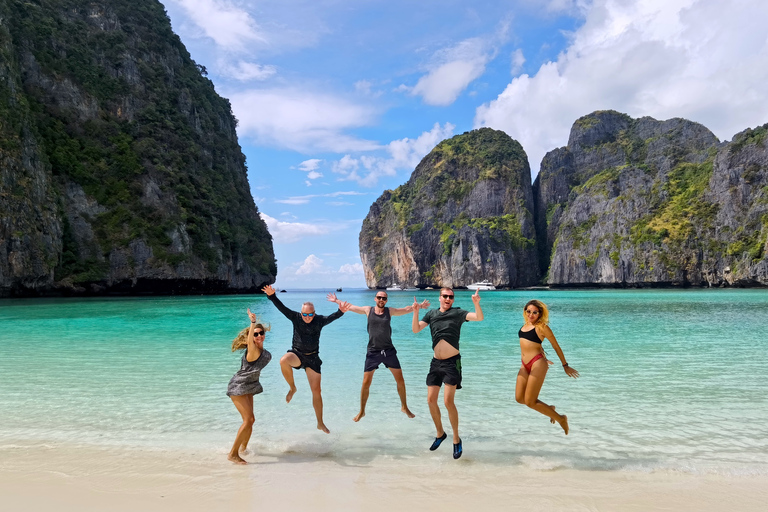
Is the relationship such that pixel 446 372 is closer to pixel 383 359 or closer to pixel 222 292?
pixel 383 359

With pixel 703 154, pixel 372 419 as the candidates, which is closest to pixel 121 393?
pixel 372 419

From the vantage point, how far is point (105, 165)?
172ft

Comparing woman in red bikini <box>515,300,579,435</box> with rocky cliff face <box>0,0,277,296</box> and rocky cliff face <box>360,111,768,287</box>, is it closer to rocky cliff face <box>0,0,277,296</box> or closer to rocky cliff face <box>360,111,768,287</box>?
rocky cliff face <box>0,0,277,296</box>

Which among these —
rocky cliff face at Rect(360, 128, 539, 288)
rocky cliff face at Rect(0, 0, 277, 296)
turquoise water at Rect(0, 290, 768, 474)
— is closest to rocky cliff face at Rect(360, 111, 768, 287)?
rocky cliff face at Rect(360, 128, 539, 288)

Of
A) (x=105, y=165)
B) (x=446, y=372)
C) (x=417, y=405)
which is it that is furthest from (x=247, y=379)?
(x=105, y=165)

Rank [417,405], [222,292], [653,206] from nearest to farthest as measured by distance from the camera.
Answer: [417,405] → [222,292] → [653,206]

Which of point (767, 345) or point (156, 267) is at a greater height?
point (156, 267)

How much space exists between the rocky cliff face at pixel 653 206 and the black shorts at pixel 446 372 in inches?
3219

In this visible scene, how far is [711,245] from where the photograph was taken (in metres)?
80.1

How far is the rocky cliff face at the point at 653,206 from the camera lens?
75562mm

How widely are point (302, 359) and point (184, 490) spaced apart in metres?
2.04

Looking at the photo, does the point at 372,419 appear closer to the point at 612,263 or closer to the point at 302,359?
the point at 302,359

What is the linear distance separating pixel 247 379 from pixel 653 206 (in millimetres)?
108406

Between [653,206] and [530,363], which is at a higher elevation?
[653,206]
